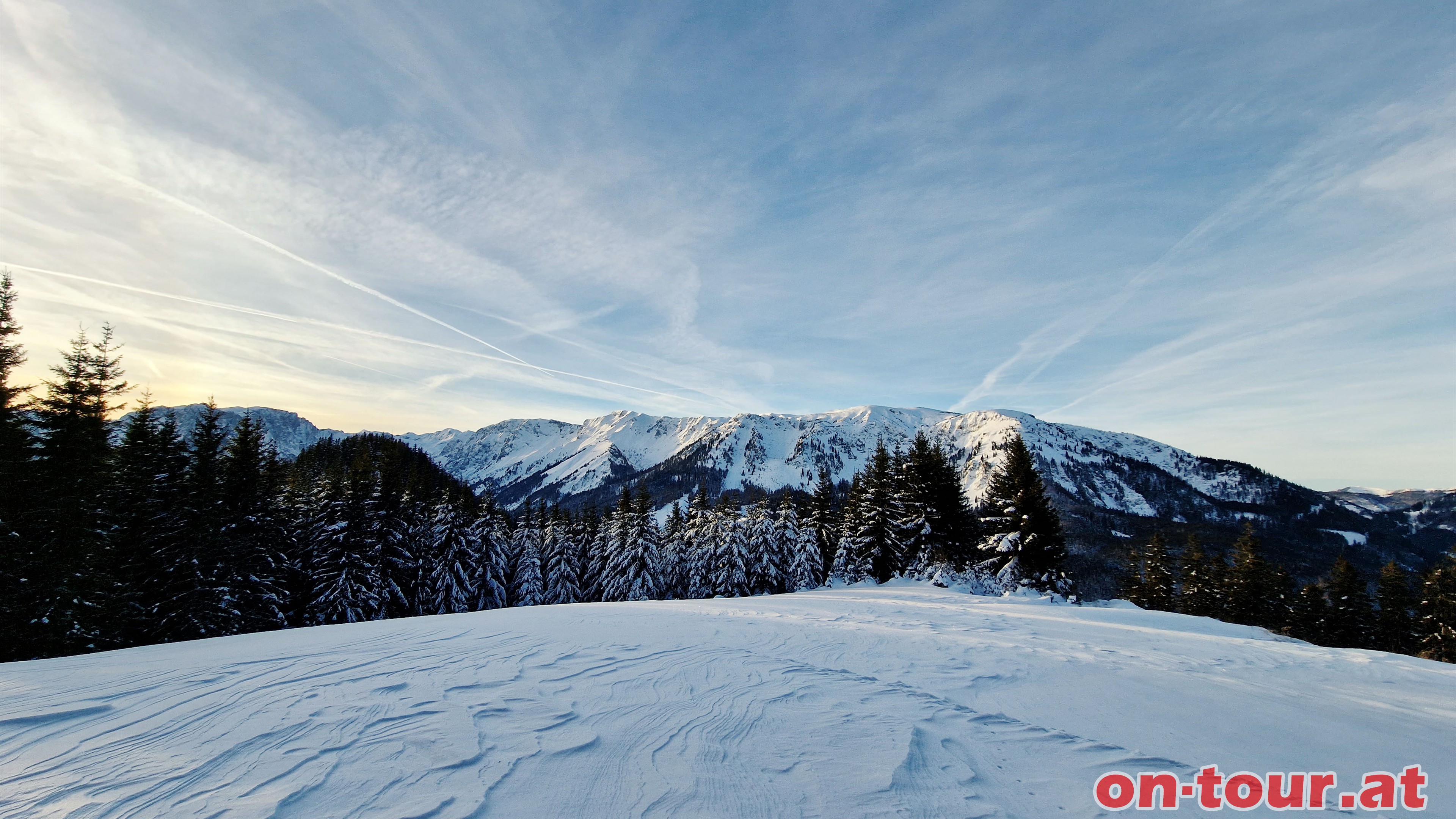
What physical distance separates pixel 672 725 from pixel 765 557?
34466 mm

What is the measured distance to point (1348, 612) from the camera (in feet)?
121

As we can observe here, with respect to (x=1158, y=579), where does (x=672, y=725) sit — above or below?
above

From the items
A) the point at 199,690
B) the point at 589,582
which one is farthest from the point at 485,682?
the point at 589,582

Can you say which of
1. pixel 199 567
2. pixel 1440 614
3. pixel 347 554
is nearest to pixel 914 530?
pixel 1440 614

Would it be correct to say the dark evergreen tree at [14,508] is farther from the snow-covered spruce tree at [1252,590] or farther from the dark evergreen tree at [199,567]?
the snow-covered spruce tree at [1252,590]

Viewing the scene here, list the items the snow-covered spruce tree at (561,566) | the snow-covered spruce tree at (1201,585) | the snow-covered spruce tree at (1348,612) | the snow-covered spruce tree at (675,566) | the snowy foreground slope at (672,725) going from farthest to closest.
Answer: the snow-covered spruce tree at (675,566), the snow-covered spruce tree at (561,566), the snow-covered spruce tree at (1201,585), the snow-covered spruce tree at (1348,612), the snowy foreground slope at (672,725)

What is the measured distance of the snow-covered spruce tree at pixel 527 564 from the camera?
39.2m

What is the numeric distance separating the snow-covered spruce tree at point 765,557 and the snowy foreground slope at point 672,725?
1198 inches

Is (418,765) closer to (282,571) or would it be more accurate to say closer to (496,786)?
(496,786)

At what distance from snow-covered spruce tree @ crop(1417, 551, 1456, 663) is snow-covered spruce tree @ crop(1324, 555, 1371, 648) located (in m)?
4.29

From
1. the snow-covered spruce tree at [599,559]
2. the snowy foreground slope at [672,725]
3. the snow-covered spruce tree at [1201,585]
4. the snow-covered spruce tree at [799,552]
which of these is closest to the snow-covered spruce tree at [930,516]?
the snow-covered spruce tree at [799,552]

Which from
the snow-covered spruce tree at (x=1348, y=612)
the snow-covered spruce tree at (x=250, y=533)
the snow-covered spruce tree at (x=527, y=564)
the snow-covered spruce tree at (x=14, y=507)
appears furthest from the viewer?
the snow-covered spruce tree at (x=527, y=564)

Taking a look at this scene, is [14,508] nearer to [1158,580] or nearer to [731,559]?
[731,559]

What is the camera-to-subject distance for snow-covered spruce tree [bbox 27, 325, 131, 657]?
13789 millimetres
